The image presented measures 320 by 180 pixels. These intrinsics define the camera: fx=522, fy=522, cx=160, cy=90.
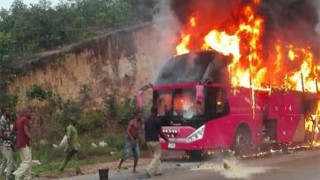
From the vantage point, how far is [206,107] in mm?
16094

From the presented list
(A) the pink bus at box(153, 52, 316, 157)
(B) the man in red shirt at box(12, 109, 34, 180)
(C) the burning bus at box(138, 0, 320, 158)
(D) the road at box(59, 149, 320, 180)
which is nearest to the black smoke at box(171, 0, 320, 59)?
(C) the burning bus at box(138, 0, 320, 158)

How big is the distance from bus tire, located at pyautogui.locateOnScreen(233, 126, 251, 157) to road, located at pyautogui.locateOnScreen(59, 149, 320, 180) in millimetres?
424

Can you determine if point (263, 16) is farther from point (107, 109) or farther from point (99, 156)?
point (107, 109)

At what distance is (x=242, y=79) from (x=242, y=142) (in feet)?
7.09

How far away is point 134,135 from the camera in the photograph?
14.1 metres

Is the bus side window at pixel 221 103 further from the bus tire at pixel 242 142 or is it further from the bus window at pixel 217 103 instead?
the bus tire at pixel 242 142

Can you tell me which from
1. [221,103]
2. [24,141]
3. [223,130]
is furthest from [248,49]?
[24,141]

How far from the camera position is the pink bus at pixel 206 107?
52.8 ft

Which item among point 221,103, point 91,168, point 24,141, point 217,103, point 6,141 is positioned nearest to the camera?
point 24,141

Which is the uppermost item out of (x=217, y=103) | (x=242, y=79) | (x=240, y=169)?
(x=242, y=79)

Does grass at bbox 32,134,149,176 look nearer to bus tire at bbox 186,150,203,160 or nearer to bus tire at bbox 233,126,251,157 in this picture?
bus tire at bbox 186,150,203,160

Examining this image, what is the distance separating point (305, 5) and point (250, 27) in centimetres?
380

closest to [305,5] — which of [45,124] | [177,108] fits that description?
[177,108]

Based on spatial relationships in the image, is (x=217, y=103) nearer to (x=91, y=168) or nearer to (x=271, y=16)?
(x=91, y=168)
